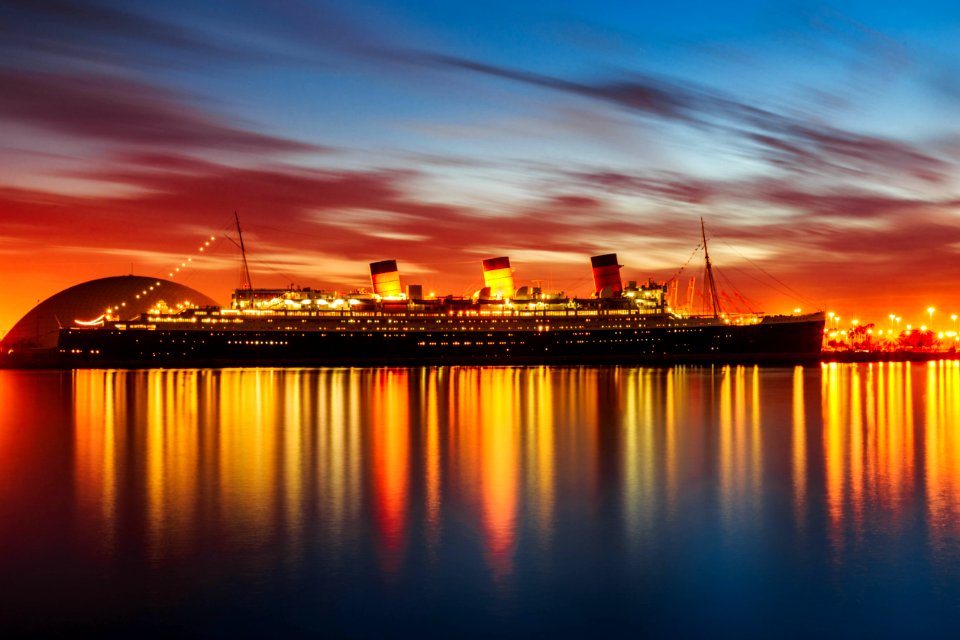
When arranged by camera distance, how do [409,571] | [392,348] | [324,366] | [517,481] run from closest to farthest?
[409,571], [517,481], [324,366], [392,348]

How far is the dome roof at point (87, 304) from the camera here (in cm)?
11544

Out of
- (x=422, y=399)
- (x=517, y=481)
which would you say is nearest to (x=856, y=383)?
(x=422, y=399)

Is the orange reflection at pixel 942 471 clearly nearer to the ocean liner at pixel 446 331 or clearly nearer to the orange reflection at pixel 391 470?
the orange reflection at pixel 391 470

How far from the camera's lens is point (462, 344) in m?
93.3

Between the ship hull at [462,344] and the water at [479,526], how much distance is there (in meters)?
54.9

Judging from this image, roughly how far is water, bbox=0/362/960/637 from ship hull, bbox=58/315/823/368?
5487 centimetres

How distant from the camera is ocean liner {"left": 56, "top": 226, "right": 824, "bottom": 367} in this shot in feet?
287

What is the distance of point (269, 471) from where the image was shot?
832 inches

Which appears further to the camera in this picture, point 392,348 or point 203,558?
point 392,348

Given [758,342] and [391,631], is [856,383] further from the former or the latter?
[391,631]

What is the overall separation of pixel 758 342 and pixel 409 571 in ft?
287

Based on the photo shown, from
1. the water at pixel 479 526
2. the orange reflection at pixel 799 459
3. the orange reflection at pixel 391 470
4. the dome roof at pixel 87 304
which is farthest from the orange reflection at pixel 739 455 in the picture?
the dome roof at pixel 87 304

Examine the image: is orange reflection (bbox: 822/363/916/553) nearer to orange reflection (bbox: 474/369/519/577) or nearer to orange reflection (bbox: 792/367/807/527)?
orange reflection (bbox: 792/367/807/527)

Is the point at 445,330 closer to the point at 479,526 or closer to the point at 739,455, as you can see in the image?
the point at 739,455
